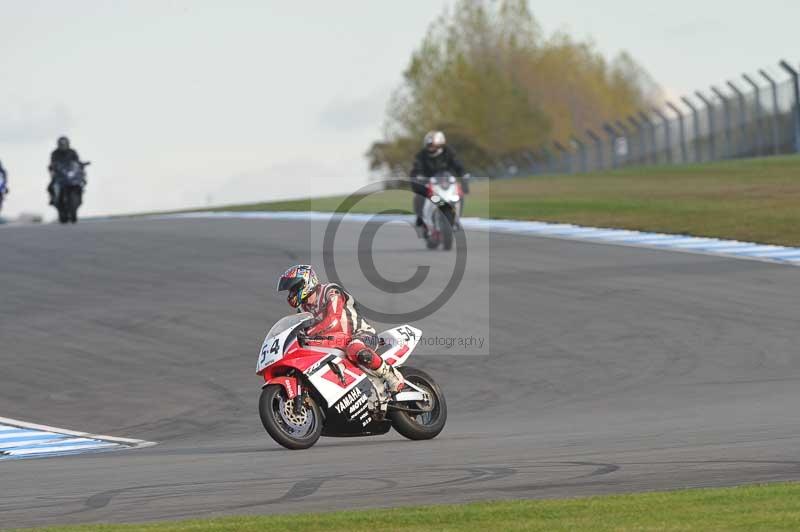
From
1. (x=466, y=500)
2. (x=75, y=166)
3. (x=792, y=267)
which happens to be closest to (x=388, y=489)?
Answer: (x=466, y=500)

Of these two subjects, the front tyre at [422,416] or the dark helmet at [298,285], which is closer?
the dark helmet at [298,285]

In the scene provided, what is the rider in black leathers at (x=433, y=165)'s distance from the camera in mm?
27219

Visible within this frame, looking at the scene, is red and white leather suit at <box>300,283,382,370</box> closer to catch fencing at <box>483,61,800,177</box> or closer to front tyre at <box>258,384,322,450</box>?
front tyre at <box>258,384,322,450</box>

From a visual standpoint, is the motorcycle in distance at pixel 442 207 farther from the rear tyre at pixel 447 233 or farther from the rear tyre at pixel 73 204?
the rear tyre at pixel 73 204

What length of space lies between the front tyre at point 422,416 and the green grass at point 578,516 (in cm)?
424

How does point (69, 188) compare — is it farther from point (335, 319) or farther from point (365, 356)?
point (365, 356)

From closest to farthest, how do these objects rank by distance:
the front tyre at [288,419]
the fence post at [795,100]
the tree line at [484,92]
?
the front tyre at [288,419]
the fence post at [795,100]
the tree line at [484,92]

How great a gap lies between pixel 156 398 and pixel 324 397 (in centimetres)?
517

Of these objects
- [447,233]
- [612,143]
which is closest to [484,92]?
[612,143]

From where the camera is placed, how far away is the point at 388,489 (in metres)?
9.30

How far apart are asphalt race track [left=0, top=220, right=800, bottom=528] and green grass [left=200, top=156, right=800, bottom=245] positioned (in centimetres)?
384

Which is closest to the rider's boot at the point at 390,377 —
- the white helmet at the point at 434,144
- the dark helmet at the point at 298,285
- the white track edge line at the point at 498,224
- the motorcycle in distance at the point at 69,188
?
the dark helmet at the point at 298,285

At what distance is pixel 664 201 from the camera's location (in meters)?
39.2

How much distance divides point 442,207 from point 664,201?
13413mm
